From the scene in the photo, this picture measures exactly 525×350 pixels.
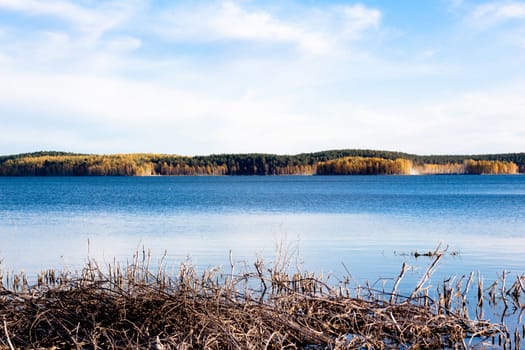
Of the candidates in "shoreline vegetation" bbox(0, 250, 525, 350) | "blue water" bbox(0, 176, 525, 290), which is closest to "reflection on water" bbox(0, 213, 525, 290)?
"blue water" bbox(0, 176, 525, 290)

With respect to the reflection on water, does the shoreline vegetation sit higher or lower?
higher

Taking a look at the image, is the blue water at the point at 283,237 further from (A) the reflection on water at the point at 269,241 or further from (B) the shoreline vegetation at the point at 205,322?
(B) the shoreline vegetation at the point at 205,322

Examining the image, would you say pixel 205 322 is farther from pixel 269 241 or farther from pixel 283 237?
pixel 283 237

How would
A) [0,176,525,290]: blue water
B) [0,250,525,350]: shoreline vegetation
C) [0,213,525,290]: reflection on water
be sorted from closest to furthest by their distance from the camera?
[0,250,525,350]: shoreline vegetation, [0,213,525,290]: reflection on water, [0,176,525,290]: blue water

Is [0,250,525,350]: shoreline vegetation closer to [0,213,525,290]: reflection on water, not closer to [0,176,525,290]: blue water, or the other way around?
[0,176,525,290]: blue water

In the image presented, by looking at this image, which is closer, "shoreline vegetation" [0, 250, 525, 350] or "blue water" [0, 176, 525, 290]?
"shoreline vegetation" [0, 250, 525, 350]

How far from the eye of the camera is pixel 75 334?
8.38 metres

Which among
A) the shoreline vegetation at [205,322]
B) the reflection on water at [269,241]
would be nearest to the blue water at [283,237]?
the reflection on water at [269,241]

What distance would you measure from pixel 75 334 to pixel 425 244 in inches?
754

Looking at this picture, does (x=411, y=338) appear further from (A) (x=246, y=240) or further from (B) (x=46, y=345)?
(A) (x=246, y=240)

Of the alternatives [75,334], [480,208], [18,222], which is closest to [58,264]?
[75,334]

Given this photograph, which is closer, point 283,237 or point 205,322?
point 205,322

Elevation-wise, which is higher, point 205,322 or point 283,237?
point 205,322

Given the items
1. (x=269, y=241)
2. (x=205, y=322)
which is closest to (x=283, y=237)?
(x=269, y=241)
